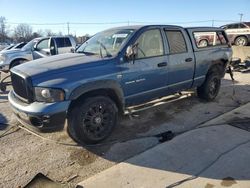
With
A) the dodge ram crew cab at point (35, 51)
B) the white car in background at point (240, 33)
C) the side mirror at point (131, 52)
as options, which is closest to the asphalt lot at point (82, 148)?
the side mirror at point (131, 52)

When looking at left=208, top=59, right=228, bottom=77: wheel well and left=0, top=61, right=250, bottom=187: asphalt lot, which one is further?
left=208, top=59, right=228, bottom=77: wheel well

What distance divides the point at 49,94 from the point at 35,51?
886 centimetres

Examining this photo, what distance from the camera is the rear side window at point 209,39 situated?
6.35 metres

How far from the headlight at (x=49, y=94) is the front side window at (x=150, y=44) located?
159cm

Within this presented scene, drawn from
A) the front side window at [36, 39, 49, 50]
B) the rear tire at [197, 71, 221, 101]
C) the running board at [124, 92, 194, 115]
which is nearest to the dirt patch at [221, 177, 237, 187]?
the running board at [124, 92, 194, 115]

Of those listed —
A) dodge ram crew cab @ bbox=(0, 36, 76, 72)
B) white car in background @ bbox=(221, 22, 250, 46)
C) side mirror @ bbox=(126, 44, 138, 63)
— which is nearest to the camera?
side mirror @ bbox=(126, 44, 138, 63)

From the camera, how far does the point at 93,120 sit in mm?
4371

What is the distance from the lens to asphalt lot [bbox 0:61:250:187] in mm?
3730

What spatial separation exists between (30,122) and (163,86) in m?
2.65

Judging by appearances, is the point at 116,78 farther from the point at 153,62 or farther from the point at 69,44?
the point at 69,44

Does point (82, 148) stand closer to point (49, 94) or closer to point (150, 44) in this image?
point (49, 94)

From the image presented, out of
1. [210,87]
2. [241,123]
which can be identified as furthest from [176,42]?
[241,123]

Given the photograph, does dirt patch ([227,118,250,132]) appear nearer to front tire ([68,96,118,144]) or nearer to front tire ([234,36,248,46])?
front tire ([68,96,118,144])

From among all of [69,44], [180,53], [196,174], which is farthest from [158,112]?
[69,44]
